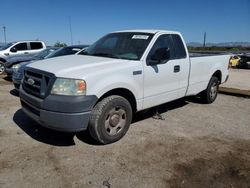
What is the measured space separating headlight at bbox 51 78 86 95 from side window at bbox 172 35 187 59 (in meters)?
2.53

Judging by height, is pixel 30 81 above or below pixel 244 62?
above

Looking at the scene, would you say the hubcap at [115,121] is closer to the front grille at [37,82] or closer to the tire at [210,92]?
the front grille at [37,82]

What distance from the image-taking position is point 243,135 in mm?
5094

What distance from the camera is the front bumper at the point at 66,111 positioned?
12.6 ft

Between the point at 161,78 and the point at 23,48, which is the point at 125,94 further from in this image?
the point at 23,48

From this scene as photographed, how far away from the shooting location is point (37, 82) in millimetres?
4312

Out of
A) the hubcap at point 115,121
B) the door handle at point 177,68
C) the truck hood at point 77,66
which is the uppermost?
the truck hood at point 77,66

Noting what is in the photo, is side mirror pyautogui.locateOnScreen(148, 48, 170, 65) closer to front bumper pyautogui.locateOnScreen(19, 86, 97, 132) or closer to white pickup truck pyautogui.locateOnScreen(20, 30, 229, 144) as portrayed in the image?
white pickup truck pyautogui.locateOnScreen(20, 30, 229, 144)

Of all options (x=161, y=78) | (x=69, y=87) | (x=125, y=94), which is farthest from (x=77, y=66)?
(x=161, y=78)

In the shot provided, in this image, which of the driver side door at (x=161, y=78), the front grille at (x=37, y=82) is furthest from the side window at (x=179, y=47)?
the front grille at (x=37, y=82)

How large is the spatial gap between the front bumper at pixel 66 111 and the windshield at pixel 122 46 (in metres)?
1.32

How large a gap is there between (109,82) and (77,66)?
0.55m

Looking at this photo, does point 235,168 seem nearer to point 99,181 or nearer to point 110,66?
point 99,181

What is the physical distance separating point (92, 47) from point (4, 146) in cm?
259
